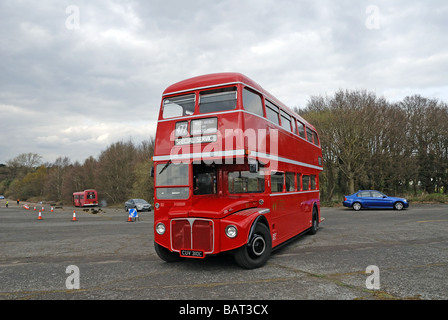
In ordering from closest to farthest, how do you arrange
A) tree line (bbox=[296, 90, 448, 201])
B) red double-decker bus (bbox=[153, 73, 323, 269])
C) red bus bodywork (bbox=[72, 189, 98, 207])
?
red double-decker bus (bbox=[153, 73, 323, 269]) → tree line (bbox=[296, 90, 448, 201]) → red bus bodywork (bbox=[72, 189, 98, 207])

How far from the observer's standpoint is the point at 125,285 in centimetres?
529

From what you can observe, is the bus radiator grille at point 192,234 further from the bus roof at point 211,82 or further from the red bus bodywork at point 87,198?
the red bus bodywork at point 87,198

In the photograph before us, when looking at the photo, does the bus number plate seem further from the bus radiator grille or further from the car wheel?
the car wheel

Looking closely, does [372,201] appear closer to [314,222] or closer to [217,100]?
[314,222]

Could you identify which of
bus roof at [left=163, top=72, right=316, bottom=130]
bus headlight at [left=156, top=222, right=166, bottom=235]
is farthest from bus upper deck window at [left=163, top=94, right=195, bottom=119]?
bus headlight at [left=156, top=222, right=166, bottom=235]

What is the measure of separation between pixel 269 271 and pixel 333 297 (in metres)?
1.71

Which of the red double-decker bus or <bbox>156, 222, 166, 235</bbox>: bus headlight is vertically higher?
the red double-decker bus

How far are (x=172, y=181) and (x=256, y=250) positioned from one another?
2.28 m

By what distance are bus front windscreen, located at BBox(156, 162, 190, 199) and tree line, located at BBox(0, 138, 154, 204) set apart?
35.4 meters

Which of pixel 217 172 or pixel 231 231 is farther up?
pixel 217 172

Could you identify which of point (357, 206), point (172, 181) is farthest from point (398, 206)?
point (172, 181)

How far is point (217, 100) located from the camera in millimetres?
6676

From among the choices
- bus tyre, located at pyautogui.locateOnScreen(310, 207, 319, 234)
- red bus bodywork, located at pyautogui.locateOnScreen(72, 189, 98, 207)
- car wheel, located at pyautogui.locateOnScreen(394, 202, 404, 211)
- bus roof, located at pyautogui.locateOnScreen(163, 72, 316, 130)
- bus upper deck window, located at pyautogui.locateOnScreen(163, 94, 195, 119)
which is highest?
bus roof, located at pyautogui.locateOnScreen(163, 72, 316, 130)

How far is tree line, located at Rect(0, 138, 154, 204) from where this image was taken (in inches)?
1928
